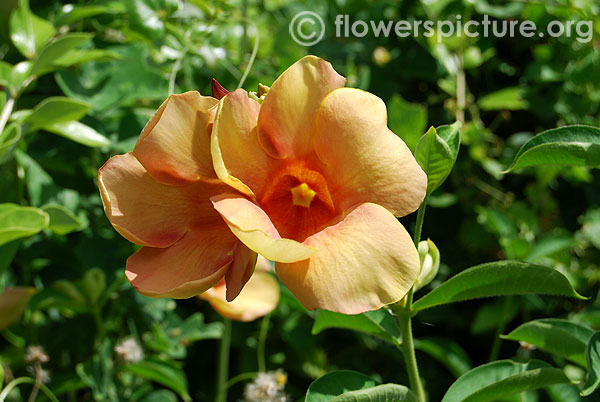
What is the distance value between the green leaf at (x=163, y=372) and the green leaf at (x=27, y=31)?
1.99ft

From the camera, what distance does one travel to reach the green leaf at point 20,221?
89 centimetres

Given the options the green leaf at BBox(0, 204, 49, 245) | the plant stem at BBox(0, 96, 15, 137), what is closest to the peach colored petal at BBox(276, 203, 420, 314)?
the green leaf at BBox(0, 204, 49, 245)

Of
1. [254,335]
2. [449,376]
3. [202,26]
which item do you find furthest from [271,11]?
[449,376]

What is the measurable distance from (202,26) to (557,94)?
0.88 meters

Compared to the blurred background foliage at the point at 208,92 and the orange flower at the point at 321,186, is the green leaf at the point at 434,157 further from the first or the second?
the blurred background foliage at the point at 208,92

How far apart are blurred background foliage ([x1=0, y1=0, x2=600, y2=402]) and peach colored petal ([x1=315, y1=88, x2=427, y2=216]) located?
511 millimetres

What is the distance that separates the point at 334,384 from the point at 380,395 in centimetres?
8

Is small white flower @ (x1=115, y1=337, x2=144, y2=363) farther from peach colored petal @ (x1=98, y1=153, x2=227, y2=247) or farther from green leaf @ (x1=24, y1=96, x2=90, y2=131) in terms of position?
peach colored petal @ (x1=98, y1=153, x2=227, y2=247)

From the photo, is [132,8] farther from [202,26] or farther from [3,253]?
[3,253]

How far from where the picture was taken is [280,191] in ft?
2.11

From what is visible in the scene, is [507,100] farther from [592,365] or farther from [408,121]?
[592,365]

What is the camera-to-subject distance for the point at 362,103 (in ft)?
1.90

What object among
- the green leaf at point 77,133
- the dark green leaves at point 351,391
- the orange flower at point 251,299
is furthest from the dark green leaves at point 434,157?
the green leaf at point 77,133

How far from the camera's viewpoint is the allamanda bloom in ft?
1.74
